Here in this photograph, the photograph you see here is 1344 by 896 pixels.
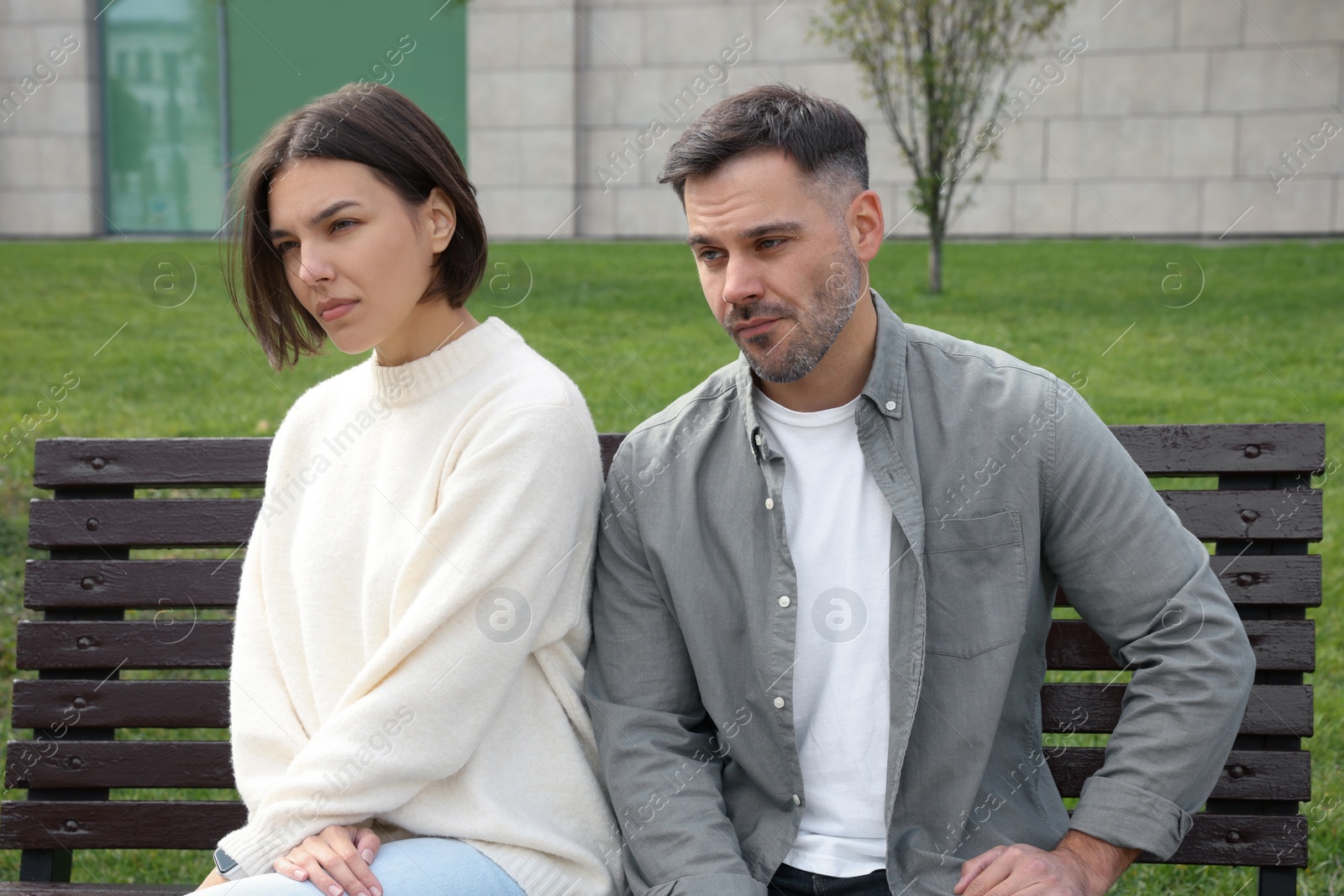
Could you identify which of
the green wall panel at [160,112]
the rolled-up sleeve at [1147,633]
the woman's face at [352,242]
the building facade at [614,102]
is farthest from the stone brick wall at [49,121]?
the rolled-up sleeve at [1147,633]

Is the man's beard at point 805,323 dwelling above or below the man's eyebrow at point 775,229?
below

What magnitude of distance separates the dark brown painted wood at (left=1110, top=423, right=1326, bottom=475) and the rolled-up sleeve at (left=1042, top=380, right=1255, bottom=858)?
0.49 m

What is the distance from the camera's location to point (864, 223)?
2.62 meters

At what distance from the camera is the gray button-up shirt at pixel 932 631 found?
7.79 ft

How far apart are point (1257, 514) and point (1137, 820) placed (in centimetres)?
89

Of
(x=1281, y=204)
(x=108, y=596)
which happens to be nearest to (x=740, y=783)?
(x=108, y=596)

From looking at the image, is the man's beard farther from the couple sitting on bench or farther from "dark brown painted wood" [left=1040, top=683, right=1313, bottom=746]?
"dark brown painted wood" [left=1040, top=683, right=1313, bottom=746]

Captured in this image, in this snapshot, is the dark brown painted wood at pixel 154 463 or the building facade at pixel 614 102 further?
the building facade at pixel 614 102

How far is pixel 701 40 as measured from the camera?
15.2m

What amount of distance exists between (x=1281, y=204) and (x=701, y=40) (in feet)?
22.3

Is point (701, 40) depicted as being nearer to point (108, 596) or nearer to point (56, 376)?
point (56, 376)

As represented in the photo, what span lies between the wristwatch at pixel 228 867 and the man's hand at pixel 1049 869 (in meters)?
1.32

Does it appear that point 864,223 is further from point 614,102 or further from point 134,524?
point 614,102

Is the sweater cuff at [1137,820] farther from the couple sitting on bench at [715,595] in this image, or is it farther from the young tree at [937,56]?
the young tree at [937,56]
